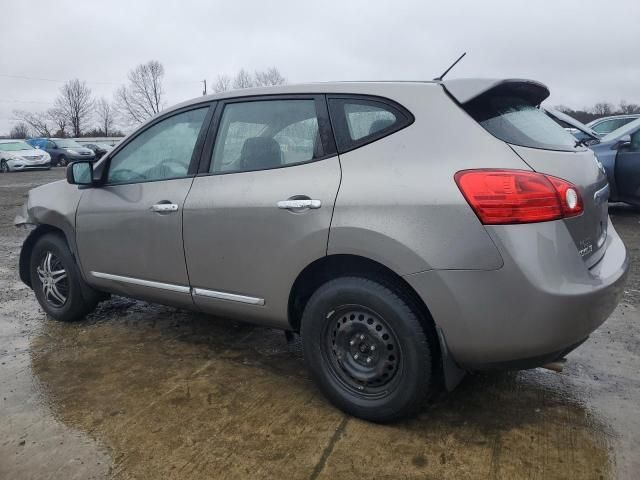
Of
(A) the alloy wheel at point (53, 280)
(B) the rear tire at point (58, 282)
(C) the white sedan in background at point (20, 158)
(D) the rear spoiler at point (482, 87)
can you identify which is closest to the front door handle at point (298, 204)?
(D) the rear spoiler at point (482, 87)

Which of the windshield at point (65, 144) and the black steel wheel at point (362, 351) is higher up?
the black steel wheel at point (362, 351)

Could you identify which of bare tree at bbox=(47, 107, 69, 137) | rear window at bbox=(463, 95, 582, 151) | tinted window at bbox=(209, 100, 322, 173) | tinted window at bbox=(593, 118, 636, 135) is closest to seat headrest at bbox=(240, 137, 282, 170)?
tinted window at bbox=(209, 100, 322, 173)

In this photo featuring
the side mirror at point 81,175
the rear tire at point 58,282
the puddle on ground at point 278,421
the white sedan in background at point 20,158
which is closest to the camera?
the puddle on ground at point 278,421

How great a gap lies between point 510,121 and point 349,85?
0.85 meters

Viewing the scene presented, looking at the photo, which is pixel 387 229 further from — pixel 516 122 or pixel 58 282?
pixel 58 282

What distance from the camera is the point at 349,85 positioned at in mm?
2904

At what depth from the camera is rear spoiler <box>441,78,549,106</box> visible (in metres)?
2.56

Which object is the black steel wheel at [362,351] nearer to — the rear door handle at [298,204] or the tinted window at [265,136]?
the rear door handle at [298,204]

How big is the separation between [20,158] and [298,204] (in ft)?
85.5

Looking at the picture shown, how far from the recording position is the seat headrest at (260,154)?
302 centimetres

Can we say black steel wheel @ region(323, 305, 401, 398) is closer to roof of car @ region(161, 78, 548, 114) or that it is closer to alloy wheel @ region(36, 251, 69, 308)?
roof of car @ region(161, 78, 548, 114)

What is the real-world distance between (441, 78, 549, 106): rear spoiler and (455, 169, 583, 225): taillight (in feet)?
1.39

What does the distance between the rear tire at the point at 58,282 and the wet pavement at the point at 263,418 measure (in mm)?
329

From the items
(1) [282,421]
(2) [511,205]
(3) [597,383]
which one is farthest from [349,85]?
(3) [597,383]
